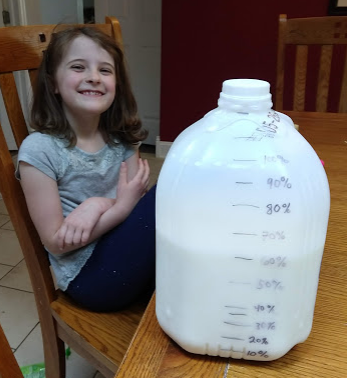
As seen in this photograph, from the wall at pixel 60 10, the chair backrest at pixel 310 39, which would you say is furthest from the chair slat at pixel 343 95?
the wall at pixel 60 10

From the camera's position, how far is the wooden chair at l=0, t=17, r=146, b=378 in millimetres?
837

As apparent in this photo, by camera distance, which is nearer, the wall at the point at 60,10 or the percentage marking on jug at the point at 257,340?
the percentage marking on jug at the point at 257,340

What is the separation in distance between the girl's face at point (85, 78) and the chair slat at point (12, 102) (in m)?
0.10

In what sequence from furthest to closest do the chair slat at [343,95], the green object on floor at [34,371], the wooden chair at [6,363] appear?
1. the chair slat at [343,95]
2. the green object on floor at [34,371]
3. the wooden chair at [6,363]

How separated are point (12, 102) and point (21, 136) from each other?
0.08 m

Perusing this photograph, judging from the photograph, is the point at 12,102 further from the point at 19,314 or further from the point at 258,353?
the point at 19,314

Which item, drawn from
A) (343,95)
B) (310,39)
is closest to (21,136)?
(310,39)

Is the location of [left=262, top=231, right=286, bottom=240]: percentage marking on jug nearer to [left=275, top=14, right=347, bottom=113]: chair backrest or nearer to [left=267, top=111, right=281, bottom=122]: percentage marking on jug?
[left=267, top=111, right=281, bottom=122]: percentage marking on jug

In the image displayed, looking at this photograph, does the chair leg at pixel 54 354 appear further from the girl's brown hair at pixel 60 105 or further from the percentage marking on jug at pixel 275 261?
the percentage marking on jug at pixel 275 261

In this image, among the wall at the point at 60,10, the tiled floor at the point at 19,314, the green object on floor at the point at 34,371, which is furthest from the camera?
the wall at the point at 60,10

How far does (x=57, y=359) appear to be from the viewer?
1.03 m

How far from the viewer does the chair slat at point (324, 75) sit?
1493 mm

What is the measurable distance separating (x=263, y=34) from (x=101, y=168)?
1.96 meters

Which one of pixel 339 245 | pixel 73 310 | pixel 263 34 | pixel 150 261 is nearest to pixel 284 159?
pixel 339 245
